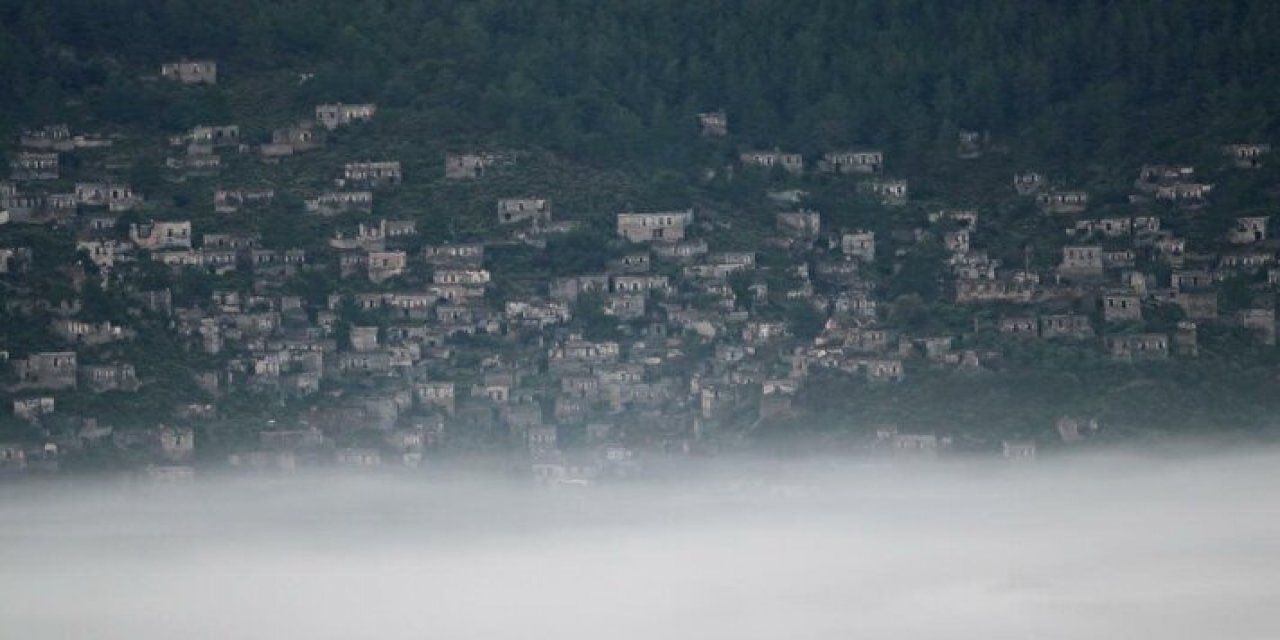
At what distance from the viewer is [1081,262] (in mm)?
62781

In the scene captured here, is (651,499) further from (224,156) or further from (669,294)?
(224,156)

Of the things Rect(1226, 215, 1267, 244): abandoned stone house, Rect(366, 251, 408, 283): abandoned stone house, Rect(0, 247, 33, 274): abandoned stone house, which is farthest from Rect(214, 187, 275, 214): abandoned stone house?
Rect(1226, 215, 1267, 244): abandoned stone house

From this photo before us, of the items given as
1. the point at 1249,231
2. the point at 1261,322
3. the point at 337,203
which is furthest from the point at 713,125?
the point at 1261,322

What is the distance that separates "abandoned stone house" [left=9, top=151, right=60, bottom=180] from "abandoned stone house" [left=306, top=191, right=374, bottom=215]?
9.66 feet

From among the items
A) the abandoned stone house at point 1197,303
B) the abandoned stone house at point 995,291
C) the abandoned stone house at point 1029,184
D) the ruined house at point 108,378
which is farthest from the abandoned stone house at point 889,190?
the ruined house at point 108,378

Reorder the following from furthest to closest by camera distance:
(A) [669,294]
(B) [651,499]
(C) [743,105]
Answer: (C) [743,105]
(A) [669,294]
(B) [651,499]

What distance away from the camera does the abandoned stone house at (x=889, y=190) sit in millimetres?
65562

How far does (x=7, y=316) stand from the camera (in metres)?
60.3

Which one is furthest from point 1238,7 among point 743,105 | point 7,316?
point 7,316

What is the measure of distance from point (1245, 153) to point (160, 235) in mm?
12112

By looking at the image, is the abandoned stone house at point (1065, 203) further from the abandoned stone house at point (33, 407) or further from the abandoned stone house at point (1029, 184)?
the abandoned stone house at point (33, 407)

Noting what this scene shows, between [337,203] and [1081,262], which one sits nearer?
[1081,262]

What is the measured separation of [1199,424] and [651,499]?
5665 millimetres

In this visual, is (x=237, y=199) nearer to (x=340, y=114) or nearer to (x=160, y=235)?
(x=160, y=235)
